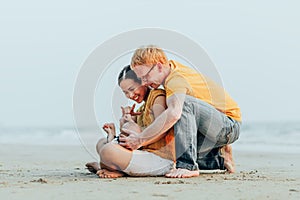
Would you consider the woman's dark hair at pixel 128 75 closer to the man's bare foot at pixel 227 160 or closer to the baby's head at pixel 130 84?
the baby's head at pixel 130 84

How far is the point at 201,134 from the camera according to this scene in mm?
4113

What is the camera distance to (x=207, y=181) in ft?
12.0

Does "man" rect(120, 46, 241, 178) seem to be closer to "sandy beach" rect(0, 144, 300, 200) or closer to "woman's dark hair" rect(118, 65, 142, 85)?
"woman's dark hair" rect(118, 65, 142, 85)

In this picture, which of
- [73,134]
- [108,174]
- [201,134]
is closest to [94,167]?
[108,174]

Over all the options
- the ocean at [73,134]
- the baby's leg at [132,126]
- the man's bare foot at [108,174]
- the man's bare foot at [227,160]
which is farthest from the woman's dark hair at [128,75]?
the ocean at [73,134]

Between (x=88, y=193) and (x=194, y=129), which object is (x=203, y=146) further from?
(x=88, y=193)

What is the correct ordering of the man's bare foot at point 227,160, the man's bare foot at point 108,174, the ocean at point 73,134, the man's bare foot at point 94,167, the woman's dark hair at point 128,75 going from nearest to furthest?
1. the man's bare foot at point 108,174
2. the woman's dark hair at point 128,75
3. the man's bare foot at point 94,167
4. the man's bare foot at point 227,160
5. the ocean at point 73,134

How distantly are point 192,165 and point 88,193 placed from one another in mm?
1098

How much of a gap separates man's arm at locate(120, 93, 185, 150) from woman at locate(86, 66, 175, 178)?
0.05 meters

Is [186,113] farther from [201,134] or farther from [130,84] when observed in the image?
[130,84]

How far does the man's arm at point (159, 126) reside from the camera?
12.3ft

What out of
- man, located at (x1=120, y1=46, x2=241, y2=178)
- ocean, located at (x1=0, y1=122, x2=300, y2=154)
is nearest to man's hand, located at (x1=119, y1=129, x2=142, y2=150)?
man, located at (x1=120, y1=46, x2=241, y2=178)

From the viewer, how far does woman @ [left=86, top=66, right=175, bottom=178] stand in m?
3.86

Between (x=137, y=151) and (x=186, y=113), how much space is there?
1.44ft
